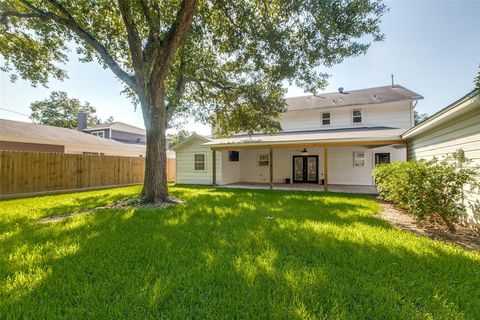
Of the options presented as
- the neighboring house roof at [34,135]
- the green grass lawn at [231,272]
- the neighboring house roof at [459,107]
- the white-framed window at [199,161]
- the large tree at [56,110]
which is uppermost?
the large tree at [56,110]

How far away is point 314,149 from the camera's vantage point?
14.1 metres

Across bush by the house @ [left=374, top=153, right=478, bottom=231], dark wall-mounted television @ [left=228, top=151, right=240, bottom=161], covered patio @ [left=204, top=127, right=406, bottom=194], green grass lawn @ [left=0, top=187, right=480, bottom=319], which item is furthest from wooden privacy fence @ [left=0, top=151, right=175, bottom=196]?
bush by the house @ [left=374, top=153, right=478, bottom=231]

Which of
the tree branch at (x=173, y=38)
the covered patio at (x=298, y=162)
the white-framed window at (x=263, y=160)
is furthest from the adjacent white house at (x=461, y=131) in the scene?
the white-framed window at (x=263, y=160)

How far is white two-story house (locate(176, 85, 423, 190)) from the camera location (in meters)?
12.9

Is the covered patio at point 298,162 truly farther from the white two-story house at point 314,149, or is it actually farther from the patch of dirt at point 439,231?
the patch of dirt at point 439,231

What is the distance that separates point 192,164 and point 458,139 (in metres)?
13.0

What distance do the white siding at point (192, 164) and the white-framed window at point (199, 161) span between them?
8.0 inches

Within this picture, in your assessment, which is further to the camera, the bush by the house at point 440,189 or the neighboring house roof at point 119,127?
the neighboring house roof at point 119,127

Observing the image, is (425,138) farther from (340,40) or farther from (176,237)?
(176,237)

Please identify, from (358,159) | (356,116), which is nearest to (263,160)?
(358,159)

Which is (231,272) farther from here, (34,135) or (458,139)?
(34,135)

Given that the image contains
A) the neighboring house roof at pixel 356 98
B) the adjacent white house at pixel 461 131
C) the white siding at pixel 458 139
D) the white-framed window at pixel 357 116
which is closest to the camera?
the adjacent white house at pixel 461 131

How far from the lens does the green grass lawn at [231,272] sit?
211 centimetres

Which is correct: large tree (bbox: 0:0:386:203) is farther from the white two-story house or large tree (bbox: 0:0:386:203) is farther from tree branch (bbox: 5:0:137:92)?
the white two-story house
